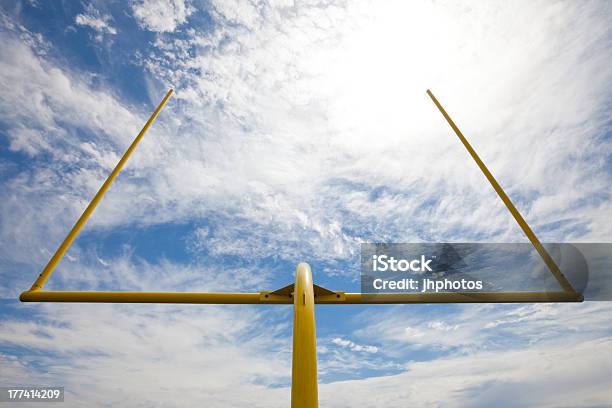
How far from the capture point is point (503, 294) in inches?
141

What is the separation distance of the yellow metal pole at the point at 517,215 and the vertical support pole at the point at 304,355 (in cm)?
338

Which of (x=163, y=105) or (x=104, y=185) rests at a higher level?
(x=163, y=105)

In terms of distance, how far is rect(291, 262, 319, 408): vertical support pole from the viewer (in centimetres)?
142

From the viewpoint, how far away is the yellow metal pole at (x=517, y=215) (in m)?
3.74

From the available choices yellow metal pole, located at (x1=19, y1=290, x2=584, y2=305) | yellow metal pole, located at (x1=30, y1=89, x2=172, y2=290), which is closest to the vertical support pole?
yellow metal pole, located at (x1=19, y1=290, x2=584, y2=305)

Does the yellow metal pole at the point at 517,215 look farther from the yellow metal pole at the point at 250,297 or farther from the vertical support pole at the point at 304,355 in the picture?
the vertical support pole at the point at 304,355

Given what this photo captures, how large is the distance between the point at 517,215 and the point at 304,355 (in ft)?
13.5

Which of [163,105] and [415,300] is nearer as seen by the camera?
[415,300]

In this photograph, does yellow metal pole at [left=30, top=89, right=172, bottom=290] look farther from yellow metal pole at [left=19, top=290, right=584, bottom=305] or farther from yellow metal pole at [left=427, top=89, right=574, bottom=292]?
yellow metal pole at [left=427, top=89, right=574, bottom=292]

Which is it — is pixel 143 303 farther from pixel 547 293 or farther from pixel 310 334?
pixel 547 293

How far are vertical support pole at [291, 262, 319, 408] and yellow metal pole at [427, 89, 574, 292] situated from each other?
338 cm

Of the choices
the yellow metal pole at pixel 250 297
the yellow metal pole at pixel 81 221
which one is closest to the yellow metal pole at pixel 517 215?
the yellow metal pole at pixel 250 297

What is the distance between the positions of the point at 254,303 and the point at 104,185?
2698 mm

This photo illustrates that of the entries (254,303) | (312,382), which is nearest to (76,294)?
(254,303)
